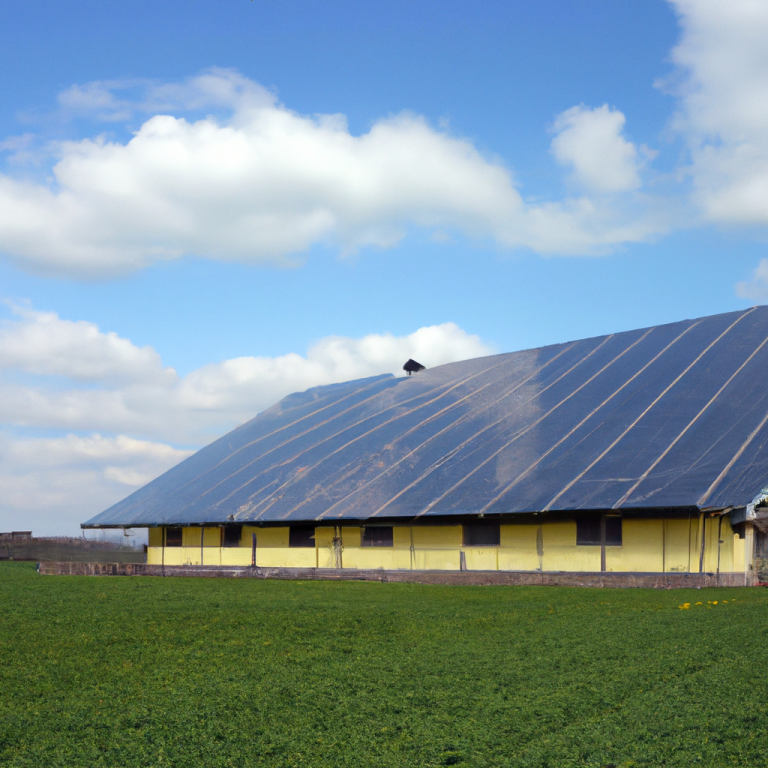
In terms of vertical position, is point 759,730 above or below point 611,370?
below

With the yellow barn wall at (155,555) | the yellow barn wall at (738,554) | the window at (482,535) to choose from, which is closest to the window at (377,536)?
the window at (482,535)

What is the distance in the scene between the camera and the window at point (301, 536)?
22978 millimetres

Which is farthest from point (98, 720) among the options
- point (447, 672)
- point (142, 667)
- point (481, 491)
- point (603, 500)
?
point (481, 491)

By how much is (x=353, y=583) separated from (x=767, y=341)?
13882 mm

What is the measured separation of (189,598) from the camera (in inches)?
514

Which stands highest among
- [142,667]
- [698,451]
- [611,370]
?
[611,370]

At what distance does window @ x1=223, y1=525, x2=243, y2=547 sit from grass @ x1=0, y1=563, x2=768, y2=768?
544 inches

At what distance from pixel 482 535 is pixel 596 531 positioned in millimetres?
2991

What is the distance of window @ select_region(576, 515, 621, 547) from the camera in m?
17.9

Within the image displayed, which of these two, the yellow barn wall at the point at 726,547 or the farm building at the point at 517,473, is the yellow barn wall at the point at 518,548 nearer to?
the farm building at the point at 517,473

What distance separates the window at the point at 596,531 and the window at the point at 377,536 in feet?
17.6

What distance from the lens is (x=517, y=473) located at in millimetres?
19953

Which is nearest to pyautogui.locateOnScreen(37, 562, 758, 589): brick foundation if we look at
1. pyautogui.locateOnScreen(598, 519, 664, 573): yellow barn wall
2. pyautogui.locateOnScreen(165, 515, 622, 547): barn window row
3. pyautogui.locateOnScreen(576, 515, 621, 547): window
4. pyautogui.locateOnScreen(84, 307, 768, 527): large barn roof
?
pyautogui.locateOnScreen(598, 519, 664, 573): yellow barn wall

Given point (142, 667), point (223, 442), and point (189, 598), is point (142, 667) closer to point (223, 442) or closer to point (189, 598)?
point (189, 598)
